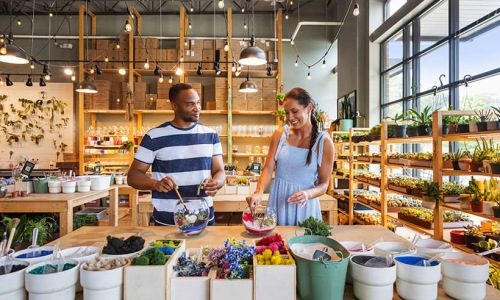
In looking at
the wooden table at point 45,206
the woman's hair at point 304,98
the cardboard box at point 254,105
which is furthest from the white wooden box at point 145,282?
the cardboard box at point 254,105

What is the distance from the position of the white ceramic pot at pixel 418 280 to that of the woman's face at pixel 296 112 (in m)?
1.07

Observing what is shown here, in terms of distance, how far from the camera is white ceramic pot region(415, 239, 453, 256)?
1.15 meters

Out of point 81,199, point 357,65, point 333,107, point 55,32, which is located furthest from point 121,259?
point 55,32

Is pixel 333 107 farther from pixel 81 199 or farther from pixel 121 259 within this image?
pixel 121 259

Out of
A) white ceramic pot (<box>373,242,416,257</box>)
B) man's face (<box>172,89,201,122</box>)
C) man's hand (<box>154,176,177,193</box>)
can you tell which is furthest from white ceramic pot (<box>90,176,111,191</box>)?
white ceramic pot (<box>373,242,416,257</box>)

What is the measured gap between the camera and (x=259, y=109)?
780 centimetres

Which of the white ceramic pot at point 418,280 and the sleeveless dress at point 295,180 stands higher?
the sleeveless dress at point 295,180

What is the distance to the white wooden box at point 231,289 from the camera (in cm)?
96

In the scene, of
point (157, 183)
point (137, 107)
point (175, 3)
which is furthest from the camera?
point (175, 3)

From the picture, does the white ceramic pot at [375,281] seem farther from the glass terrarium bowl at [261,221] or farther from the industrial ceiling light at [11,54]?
the industrial ceiling light at [11,54]

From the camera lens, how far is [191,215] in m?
1.56

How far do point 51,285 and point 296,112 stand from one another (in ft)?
4.74

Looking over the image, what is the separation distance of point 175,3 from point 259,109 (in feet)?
12.7

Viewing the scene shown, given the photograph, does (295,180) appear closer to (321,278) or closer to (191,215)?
(191,215)
